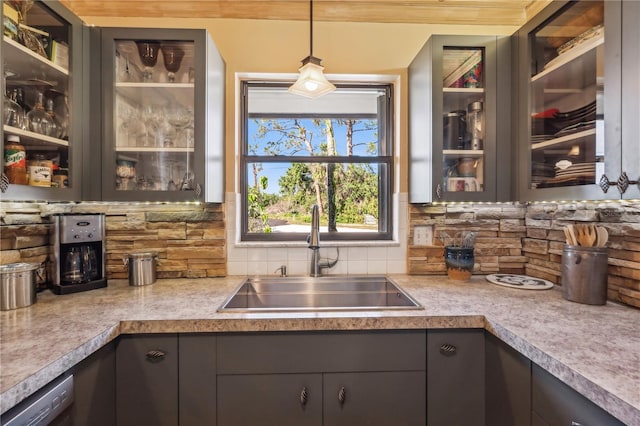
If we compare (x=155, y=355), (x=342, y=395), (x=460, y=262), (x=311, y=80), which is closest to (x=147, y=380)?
(x=155, y=355)

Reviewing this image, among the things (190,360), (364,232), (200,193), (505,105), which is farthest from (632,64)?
(190,360)

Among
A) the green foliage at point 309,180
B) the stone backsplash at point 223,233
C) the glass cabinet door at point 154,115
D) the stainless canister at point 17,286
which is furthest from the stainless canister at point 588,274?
the stainless canister at point 17,286

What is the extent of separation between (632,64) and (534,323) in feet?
3.02

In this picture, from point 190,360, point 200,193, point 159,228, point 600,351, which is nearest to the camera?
point 600,351

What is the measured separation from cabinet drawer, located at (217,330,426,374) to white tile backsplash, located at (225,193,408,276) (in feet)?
2.37

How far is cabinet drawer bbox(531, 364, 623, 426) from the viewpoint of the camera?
0.73 meters

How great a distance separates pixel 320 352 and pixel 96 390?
77 centimetres

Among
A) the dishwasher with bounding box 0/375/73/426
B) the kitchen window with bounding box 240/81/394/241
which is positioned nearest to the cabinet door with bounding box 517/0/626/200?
the kitchen window with bounding box 240/81/394/241

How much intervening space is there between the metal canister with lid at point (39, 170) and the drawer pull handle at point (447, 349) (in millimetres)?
1792

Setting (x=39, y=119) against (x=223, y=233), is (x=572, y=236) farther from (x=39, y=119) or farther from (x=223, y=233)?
(x=39, y=119)

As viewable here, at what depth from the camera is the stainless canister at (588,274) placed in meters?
1.23

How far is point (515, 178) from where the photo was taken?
1.52 meters

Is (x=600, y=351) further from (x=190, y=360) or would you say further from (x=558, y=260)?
(x=190, y=360)

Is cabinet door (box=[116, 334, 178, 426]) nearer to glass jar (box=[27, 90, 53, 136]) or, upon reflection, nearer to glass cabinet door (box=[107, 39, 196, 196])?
glass cabinet door (box=[107, 39, 196, 196])
